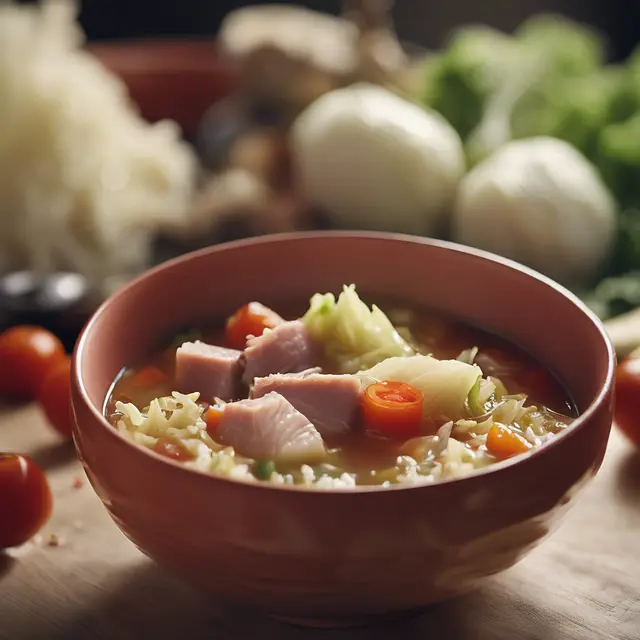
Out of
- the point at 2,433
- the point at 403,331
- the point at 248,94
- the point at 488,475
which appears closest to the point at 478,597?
the point at 488,475

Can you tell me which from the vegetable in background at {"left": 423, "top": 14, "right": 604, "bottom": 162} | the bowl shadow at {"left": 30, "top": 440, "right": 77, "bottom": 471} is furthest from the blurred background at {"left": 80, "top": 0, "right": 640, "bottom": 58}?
the bowl shadow at {"left": 30, "top": 440, "right": 77, "bottom": 471}

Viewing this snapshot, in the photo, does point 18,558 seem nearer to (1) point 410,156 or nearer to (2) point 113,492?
(2) point 113,492

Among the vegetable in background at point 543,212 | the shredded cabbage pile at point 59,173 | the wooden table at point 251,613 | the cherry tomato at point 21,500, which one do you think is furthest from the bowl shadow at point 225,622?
the shredded cabbage pile at point 59,173

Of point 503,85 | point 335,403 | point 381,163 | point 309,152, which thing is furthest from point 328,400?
point 503,85

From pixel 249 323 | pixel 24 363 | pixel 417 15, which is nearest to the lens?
pixel 249 323

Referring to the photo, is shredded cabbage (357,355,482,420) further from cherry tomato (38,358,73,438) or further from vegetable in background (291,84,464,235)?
vegetable in background (291,84,464,235)

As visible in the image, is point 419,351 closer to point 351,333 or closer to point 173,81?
point 351,333
